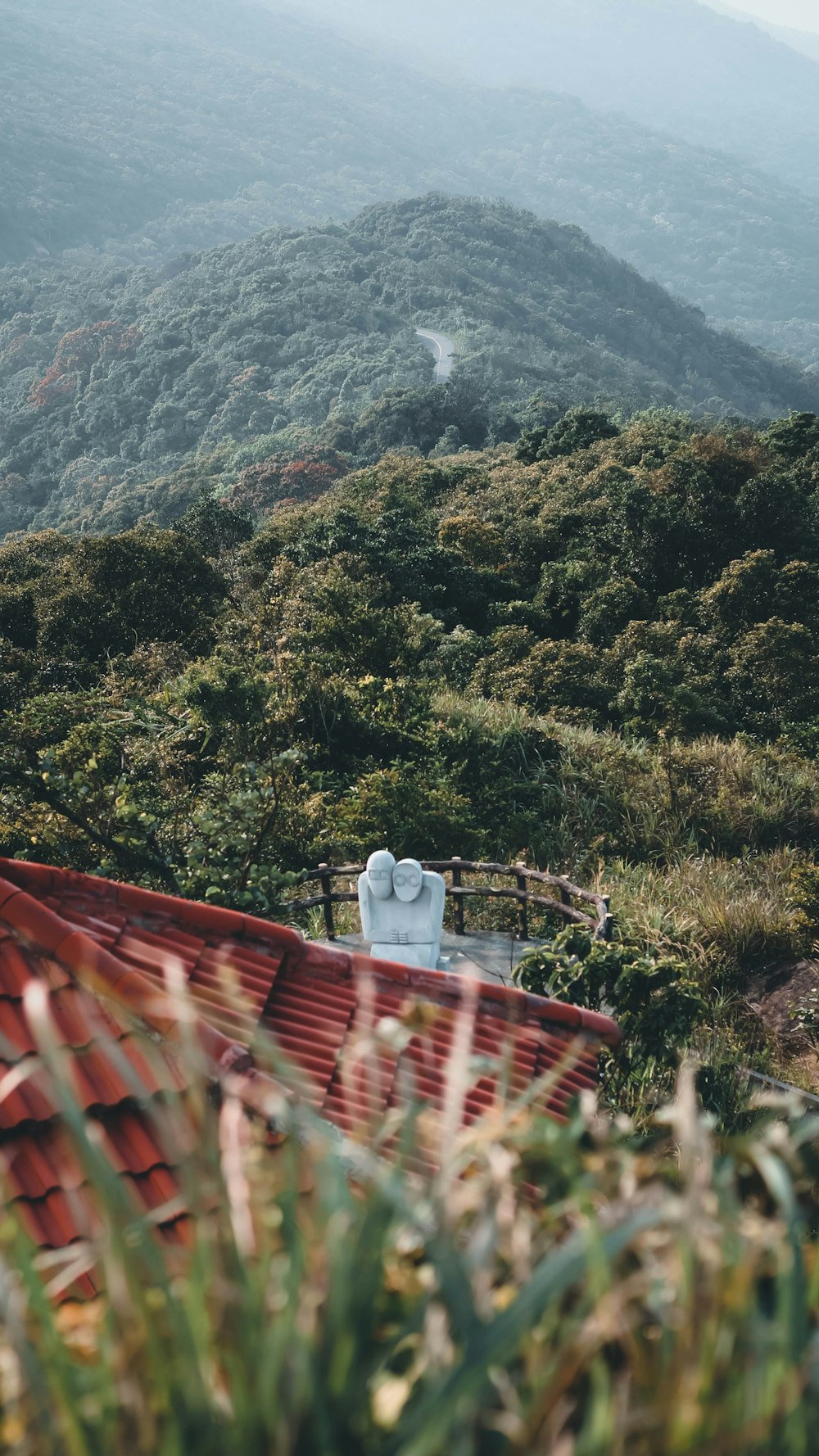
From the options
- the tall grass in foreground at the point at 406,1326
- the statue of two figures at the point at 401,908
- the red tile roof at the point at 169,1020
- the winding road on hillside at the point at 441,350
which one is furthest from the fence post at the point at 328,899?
the winding road on hillside at the point at 441,350

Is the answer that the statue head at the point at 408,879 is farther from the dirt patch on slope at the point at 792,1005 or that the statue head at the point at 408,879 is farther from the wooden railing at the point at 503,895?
the dirt patch on slope at the point at 792,1005

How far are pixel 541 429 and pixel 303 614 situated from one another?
81.9 feet

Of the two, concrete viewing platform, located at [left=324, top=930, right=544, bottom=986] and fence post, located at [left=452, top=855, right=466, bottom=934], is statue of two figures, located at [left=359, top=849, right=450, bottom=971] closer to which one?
concrete viewing platform, located at [left=324, top=930, right=544, bottom=986]

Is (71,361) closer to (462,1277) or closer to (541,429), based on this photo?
(541,429)

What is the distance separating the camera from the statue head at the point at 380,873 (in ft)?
25.0

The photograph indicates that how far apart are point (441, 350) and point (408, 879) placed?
91760 mm

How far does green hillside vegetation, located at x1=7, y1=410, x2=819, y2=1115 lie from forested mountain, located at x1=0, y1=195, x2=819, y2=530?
33435 millimetres

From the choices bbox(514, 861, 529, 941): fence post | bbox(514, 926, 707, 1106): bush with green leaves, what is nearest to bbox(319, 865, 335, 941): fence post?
bbox(514, 861, 529, 941): fence post

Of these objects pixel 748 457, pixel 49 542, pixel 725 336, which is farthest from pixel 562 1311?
pixel 725 336

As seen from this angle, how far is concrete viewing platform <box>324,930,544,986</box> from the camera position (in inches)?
348

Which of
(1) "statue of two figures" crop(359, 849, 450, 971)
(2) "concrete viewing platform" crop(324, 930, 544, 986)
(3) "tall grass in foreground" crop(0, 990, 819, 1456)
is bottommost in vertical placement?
(2) "concrete viewing platform" crop(324, 930, 544, 986)

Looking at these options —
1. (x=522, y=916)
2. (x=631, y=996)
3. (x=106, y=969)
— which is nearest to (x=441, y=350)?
(x=522, y=916)

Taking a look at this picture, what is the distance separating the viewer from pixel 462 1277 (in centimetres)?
132

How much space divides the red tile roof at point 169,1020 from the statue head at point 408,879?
104 inches
